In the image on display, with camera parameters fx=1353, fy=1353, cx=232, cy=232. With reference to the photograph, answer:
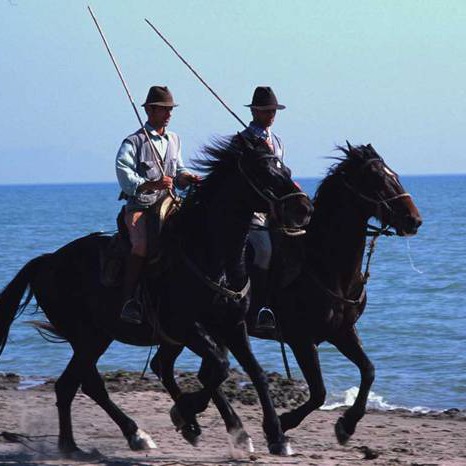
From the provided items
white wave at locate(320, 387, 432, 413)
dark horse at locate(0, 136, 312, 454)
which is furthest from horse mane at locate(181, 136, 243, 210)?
white wave at locate(320, 387, 432, 413)

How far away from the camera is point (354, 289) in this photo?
1111cm

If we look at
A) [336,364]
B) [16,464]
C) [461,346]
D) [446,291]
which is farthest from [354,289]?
[446,291]

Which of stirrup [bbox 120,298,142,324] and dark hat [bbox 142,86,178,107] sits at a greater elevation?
dark hat [bbox 142,86,178,107]

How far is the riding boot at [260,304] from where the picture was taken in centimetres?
1123

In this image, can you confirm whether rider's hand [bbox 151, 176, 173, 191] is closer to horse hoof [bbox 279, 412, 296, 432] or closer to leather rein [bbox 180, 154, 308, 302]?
leather rein [bbox 180, 154, 308, 302]

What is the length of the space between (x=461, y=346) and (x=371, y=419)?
269 inches

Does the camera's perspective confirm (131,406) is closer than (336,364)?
A: Yes

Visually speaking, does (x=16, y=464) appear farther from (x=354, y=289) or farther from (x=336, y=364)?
(x=336, y=364)

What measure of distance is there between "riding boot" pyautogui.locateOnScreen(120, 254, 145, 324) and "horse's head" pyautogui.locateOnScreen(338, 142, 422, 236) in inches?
73.3

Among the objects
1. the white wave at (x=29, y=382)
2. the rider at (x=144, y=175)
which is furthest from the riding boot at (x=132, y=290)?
the white wave at (x=29, y=382)

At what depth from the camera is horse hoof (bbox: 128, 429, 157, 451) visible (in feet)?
36.4

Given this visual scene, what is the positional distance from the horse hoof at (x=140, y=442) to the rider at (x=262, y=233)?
4.29ft

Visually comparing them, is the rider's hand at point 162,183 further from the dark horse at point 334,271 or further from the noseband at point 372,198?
the noseband at point 372,198

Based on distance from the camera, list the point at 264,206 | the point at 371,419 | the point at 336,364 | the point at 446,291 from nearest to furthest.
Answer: the point at 264,206
the point at 371,419
the point at 336,364
the point at 446,291
